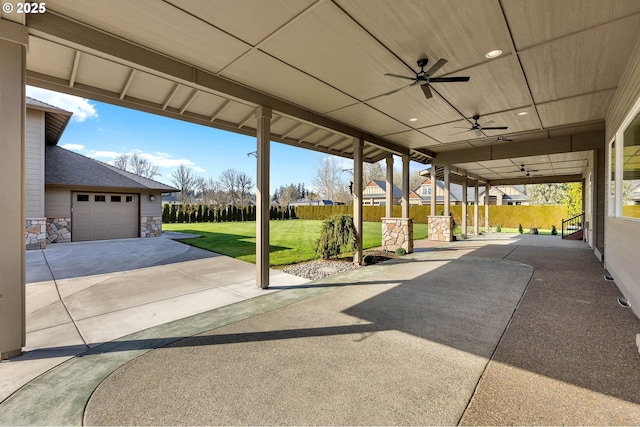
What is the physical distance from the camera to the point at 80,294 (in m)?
5.00

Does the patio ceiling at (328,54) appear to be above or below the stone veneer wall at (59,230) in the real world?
above

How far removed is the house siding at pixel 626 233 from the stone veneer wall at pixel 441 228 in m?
6.48

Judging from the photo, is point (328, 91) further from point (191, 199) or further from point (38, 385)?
point (191, 199)

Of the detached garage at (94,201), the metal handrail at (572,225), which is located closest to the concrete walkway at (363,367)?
the detached garage at (94,201)

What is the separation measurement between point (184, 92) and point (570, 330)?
6.66m

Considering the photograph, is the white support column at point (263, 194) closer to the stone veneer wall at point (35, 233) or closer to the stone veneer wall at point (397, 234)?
the stone veneer wall at point (397, 234)

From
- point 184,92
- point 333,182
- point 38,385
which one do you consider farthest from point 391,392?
point 333,182

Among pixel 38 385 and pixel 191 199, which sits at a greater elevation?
pixel 191 199

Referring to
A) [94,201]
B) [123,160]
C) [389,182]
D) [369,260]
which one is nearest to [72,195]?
[94,201]

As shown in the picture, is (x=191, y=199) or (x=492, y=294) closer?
(x=492, y=294)

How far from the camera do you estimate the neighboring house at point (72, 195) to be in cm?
1017

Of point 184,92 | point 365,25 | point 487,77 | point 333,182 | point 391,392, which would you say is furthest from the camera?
point 333,182

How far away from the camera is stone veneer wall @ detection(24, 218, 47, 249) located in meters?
9.88

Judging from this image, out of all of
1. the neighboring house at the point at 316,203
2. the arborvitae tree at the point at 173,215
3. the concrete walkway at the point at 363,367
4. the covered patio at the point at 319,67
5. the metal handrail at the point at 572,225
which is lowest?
the concrete walkway at the point at 363,367
